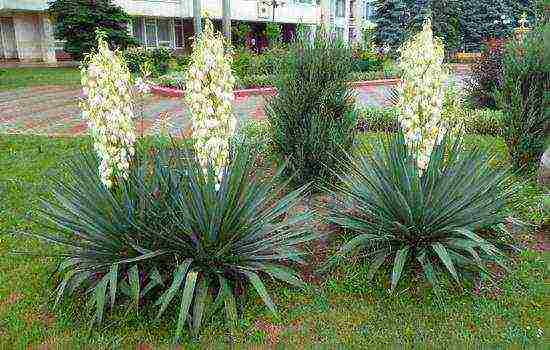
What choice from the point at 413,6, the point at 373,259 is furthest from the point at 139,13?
the point at 373,259

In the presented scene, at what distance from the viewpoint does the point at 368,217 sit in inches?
170

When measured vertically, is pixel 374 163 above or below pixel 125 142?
below

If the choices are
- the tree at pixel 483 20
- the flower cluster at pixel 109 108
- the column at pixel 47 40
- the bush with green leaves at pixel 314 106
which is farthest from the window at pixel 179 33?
the flower cluster at pixel 109 108

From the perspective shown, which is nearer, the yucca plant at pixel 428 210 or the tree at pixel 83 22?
the yucca plant at pixel 428 210

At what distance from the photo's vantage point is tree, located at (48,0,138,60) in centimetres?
1964

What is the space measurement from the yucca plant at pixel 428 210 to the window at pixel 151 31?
87.5ft

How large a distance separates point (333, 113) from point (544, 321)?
2678 mm

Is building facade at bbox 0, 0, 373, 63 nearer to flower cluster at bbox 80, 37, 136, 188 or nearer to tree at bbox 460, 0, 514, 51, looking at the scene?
tree at bbox 460, 0, 514, 51

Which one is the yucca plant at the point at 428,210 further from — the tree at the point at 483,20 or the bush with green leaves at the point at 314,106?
the tree at the point at 483,20

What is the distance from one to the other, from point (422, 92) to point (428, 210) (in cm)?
86

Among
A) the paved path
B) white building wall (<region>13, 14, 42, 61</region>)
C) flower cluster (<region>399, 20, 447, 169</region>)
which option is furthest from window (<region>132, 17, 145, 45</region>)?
flower cluster (<region>399, 20, 447, 169</region>)

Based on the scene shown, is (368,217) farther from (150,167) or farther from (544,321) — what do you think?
(150,167)

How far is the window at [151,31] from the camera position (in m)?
28.6

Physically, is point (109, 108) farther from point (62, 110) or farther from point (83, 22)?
point (83, 22)
